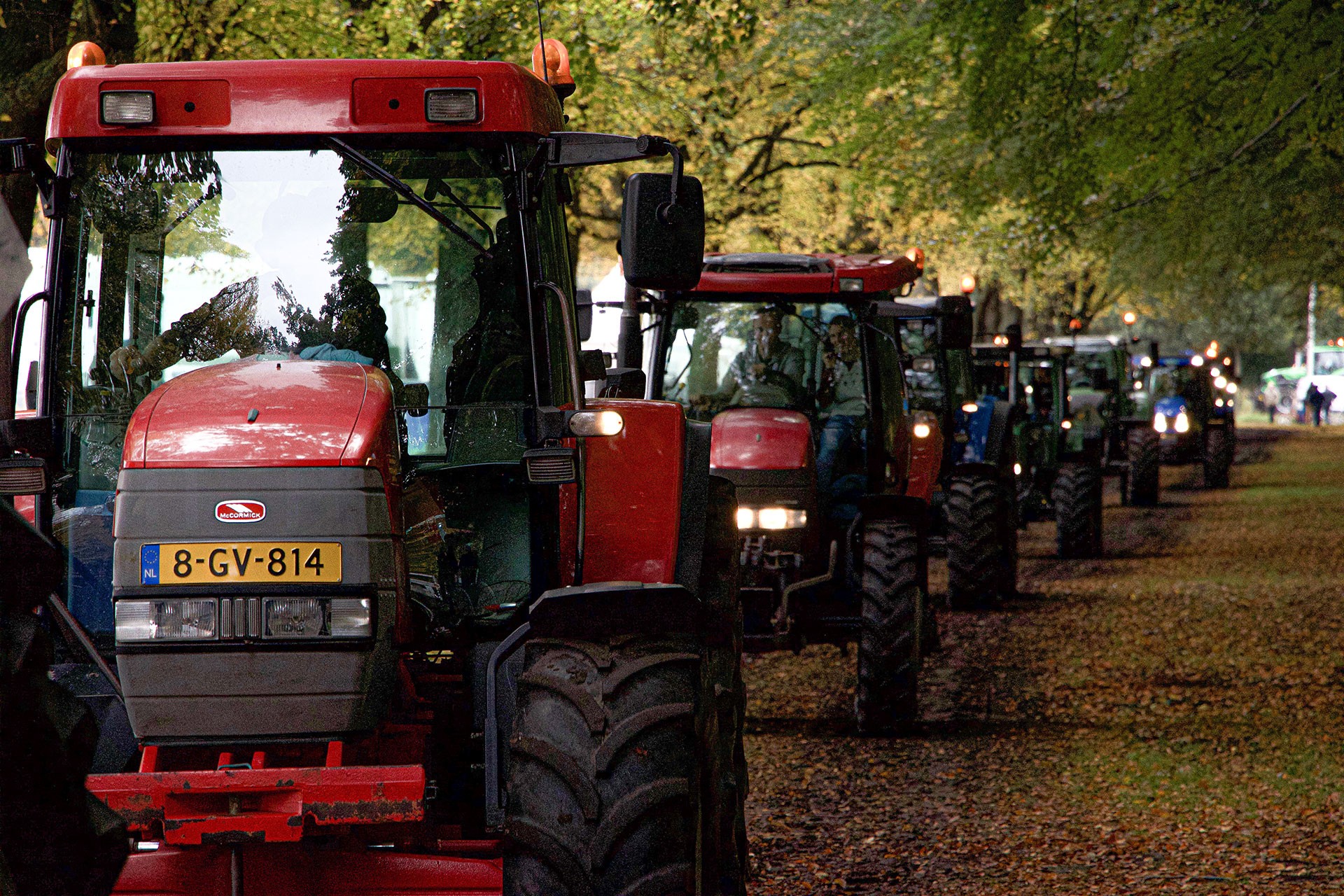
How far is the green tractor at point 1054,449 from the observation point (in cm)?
1858

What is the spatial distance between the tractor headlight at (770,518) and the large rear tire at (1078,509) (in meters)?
10.3

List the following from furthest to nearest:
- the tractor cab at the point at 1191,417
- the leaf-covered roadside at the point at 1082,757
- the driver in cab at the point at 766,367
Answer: the tractor cab at the point at 1191,417 → the driver in cab at the point at 766,367 → the leaf-covered roadside at the point at 1082,757

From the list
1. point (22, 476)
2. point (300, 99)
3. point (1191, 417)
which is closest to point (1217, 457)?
point (1191, 417)

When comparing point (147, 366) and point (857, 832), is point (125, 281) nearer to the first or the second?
point (147, 366)

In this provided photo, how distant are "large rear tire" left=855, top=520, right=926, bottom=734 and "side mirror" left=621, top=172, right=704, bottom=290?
189 inches

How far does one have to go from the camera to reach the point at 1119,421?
82.1 ft

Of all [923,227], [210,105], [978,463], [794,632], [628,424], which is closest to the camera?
[210,105]

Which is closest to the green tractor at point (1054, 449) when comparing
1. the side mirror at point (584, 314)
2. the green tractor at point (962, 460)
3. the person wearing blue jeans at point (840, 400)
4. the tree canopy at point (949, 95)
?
the tree canopy at point (949, 95)

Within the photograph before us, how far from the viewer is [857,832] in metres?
7.10

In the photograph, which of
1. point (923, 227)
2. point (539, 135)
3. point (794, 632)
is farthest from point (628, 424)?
point (923, 227)

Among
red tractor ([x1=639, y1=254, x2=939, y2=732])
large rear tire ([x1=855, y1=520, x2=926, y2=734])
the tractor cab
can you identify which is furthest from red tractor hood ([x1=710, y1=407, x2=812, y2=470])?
the tractor cab

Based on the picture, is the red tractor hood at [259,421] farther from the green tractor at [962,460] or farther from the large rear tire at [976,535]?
the large rear tire at [976,535]

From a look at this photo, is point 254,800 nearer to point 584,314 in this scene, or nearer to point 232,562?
point 232,562

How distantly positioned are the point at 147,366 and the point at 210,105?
716 mm
